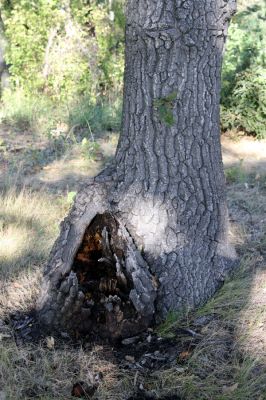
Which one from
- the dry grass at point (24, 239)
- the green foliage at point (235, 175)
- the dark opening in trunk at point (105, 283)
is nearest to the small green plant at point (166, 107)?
the dark opening in trunk at point (105, 283)

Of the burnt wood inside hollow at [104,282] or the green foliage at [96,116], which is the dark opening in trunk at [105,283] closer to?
the burnt wood inside hollow at [104,282]

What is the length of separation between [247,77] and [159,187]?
4.78 m

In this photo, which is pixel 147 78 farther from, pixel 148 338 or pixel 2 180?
pixel 2 180

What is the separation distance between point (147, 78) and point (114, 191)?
2.50ft

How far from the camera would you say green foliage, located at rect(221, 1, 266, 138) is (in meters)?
7.30

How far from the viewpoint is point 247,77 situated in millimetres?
7434

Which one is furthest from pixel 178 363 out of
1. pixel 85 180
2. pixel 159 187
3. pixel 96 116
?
pixel 96 116

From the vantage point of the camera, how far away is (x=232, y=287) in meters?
3.43

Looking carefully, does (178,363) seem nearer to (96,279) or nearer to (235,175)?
(96,279)

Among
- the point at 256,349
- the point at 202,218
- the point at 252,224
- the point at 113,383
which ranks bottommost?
the point at 113,383

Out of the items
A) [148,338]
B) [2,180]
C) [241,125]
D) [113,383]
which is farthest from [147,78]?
[241,125]

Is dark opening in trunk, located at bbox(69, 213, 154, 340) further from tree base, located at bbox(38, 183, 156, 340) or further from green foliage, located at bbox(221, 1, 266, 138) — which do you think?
green foliage, located at bbox(221, 1, 266, 138)

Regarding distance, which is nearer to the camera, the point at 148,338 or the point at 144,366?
the point at 144,366

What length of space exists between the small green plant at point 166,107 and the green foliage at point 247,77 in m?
4.44
